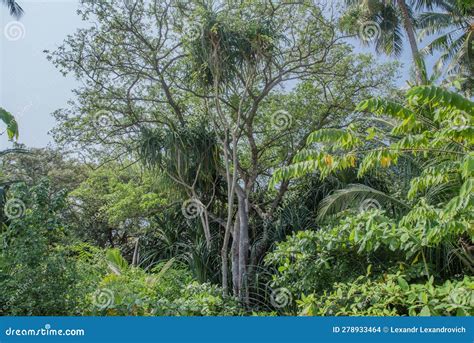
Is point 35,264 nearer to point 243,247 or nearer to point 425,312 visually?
point 425,312

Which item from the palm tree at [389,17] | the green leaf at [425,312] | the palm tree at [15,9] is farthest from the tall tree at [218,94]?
the palm tree at [389,17]

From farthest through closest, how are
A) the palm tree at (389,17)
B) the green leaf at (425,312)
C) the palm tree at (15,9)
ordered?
the palm tree at (389,17) → the palm tree at (15,9) → the green leaf at (425,312)

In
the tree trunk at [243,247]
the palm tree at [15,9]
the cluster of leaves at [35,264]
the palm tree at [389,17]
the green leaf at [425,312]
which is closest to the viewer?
the green leaf at [425,312]

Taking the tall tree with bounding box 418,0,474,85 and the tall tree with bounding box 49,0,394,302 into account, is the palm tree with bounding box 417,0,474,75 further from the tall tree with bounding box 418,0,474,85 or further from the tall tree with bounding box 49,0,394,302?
the tall tree with bounding box 49,0,394,302

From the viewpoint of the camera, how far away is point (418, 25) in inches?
755

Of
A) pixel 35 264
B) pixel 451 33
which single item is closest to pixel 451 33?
pixel 451 33

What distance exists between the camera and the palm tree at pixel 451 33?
18.5 metres

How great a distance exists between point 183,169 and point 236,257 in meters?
1.94

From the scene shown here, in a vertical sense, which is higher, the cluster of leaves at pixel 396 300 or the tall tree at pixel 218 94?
the tall tree at pixel 218 94

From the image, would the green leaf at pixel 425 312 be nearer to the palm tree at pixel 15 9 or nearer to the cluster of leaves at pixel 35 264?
the cluster of leaves at pixel 35 264

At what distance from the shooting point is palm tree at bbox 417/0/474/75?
1850cm

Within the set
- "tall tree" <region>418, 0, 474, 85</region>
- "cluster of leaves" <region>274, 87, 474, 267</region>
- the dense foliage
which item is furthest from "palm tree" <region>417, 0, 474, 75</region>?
"cluster of leaves" <region>274, 87, 474, 267</region>

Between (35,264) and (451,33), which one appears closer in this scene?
(35,264)

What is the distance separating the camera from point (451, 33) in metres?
19.5
